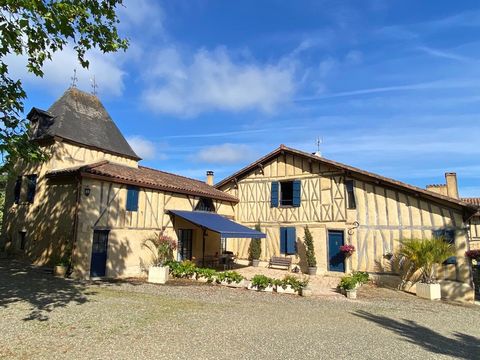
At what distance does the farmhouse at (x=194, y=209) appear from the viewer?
11.1 metres

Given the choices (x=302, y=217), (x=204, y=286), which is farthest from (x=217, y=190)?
(x=204, y=286)

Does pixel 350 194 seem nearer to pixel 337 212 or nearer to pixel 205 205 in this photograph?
pixel 337 212

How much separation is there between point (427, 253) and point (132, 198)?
1067cm

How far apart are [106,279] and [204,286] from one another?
3.34 metres

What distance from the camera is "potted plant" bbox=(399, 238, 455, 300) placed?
10.7 metres

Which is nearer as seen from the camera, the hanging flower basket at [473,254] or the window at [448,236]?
the hanging flower basket at [473,254]

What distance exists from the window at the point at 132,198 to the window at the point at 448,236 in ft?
37.2

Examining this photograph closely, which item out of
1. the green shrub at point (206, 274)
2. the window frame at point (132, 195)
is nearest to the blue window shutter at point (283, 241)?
the green shrub at point (206, 274)

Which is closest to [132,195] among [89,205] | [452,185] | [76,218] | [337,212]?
[89,205]

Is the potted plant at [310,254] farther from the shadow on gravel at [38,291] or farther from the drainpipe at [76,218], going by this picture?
the drainpipe at [76,218]

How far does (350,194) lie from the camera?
14242 millimetres

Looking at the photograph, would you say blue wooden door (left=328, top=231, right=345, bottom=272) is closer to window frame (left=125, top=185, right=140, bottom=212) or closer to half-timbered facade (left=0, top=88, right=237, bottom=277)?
half-timbered facade (left=0, top=88, right=237, bottom=277)

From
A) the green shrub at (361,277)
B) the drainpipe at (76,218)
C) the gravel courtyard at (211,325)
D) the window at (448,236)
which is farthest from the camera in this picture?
the window at (448,236)

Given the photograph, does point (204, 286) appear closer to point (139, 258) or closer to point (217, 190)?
point (139, 258)
